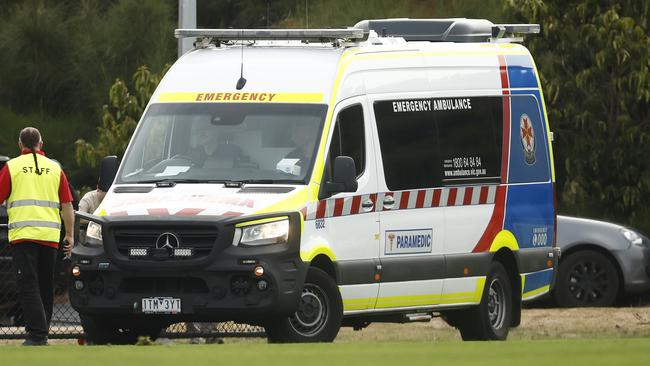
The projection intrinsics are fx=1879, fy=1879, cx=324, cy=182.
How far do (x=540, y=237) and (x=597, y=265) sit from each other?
3710 millimetres

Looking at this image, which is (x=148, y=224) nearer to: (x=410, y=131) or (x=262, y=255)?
(x=262, y=255)

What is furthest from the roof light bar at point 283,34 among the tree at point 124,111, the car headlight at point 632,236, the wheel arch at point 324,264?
the tree at point 124,111

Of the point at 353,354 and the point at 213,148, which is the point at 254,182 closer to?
the point at 213,148

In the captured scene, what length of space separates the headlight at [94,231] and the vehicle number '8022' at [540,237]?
4.95 metres

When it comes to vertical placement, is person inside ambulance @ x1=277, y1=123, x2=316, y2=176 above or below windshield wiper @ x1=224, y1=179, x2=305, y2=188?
above

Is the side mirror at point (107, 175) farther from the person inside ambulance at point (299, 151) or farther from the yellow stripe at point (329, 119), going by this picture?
the yellow stripe at point (329, 119)

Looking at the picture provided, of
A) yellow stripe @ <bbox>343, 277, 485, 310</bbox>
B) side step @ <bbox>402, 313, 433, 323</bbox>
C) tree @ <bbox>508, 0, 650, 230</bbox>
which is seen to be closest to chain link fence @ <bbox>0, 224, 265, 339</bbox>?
side step @ <bbox>402, 313, 433, 323</bbox>

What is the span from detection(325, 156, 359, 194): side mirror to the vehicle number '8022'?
11.7ft

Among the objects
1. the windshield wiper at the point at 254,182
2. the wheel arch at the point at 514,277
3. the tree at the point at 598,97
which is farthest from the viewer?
the tree at the point at 598,97

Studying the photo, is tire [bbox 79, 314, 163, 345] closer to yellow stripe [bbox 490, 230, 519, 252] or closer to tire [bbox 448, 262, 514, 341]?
tire [bbox 448, 262, 514, 341]

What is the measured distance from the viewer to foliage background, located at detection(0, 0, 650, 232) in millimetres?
24500

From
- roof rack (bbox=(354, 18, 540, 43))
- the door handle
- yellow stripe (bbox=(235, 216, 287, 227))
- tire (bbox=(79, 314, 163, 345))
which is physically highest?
roof rack (bbox=(354, 18, 540, 43))

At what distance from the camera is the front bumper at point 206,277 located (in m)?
14.2

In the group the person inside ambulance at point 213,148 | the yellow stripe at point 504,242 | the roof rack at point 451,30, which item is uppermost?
the roof rack at point 451,30
